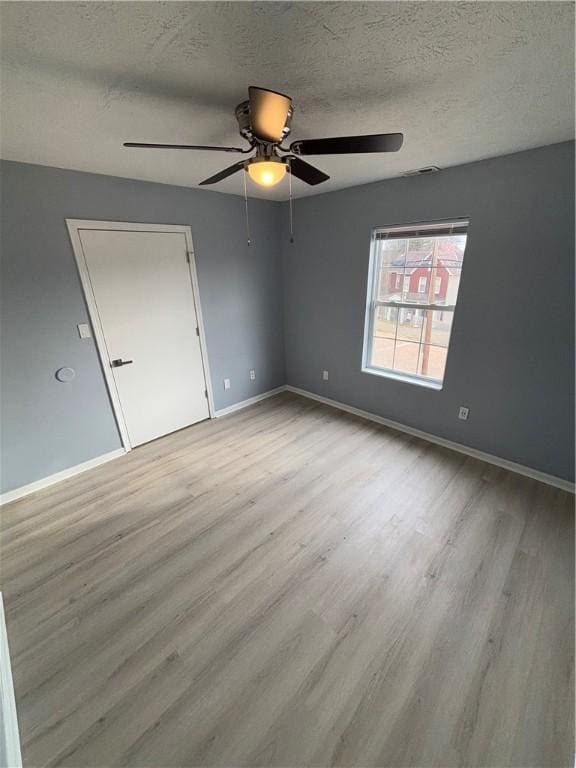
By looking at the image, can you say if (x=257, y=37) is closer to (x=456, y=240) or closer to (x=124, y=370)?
(x=456, y=240)

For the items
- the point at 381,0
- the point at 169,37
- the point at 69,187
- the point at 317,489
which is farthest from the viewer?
the point at 317,489

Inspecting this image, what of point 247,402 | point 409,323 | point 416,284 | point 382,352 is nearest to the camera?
point 416,284

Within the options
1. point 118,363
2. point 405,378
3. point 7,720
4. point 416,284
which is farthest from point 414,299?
point 7,720

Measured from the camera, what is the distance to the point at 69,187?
2.24 metres

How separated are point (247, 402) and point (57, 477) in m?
2.04

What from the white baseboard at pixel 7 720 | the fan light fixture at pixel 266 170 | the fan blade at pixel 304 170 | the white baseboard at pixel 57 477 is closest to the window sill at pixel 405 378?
the fan blade at pixel 304 170

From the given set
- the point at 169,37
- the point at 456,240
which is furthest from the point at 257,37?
the point at 456,240

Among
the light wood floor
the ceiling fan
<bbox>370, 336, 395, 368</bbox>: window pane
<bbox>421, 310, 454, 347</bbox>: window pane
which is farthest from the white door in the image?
<bbox>421, 310, 454, 347</bbox>: window pane

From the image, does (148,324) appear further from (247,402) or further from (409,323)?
(409,323)

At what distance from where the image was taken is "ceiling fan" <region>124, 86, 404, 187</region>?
3.49 ft

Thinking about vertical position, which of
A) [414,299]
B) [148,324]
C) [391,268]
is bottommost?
[148,324]

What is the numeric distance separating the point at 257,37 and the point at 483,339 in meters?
2.39

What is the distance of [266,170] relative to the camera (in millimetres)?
1361

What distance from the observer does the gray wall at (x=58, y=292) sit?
6.96 feet
